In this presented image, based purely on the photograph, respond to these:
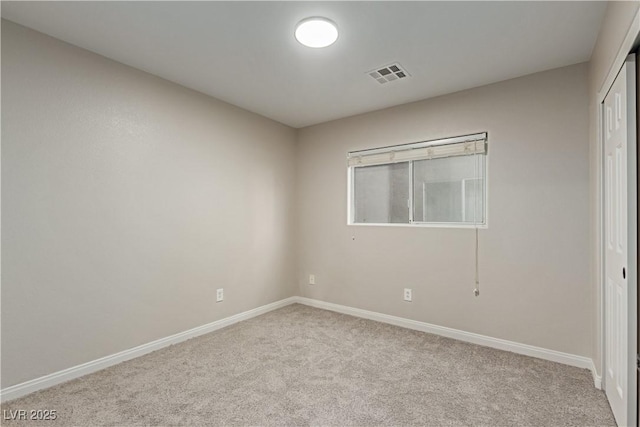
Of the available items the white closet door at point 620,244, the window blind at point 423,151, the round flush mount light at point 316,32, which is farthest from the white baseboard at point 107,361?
the white closet door at point 620,244

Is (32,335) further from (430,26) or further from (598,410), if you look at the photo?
(598,410)

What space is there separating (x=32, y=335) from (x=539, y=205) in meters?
3.93

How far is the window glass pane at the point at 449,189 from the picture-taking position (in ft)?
10.1

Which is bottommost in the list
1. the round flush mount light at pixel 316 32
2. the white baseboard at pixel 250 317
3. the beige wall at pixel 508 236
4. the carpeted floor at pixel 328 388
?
the carpeted floor at pixel 328 388

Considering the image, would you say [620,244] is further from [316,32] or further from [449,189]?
[316,32]

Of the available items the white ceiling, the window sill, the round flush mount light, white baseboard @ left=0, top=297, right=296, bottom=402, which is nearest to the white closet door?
the white ceiling

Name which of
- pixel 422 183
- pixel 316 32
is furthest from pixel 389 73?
pixel 422 183

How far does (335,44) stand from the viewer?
2279mm

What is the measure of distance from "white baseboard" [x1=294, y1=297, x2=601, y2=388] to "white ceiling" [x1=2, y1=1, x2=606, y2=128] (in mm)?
2353

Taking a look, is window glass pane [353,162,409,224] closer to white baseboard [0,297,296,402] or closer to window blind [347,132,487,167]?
window blind [347,132,487,167]

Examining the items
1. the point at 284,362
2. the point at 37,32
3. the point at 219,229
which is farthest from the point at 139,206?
the point at 284,362

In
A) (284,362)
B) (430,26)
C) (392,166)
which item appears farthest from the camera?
(392,166)

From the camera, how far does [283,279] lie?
4203mm

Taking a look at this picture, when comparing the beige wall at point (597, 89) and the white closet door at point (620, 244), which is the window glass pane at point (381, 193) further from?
the white closet door at point (620, 244)
